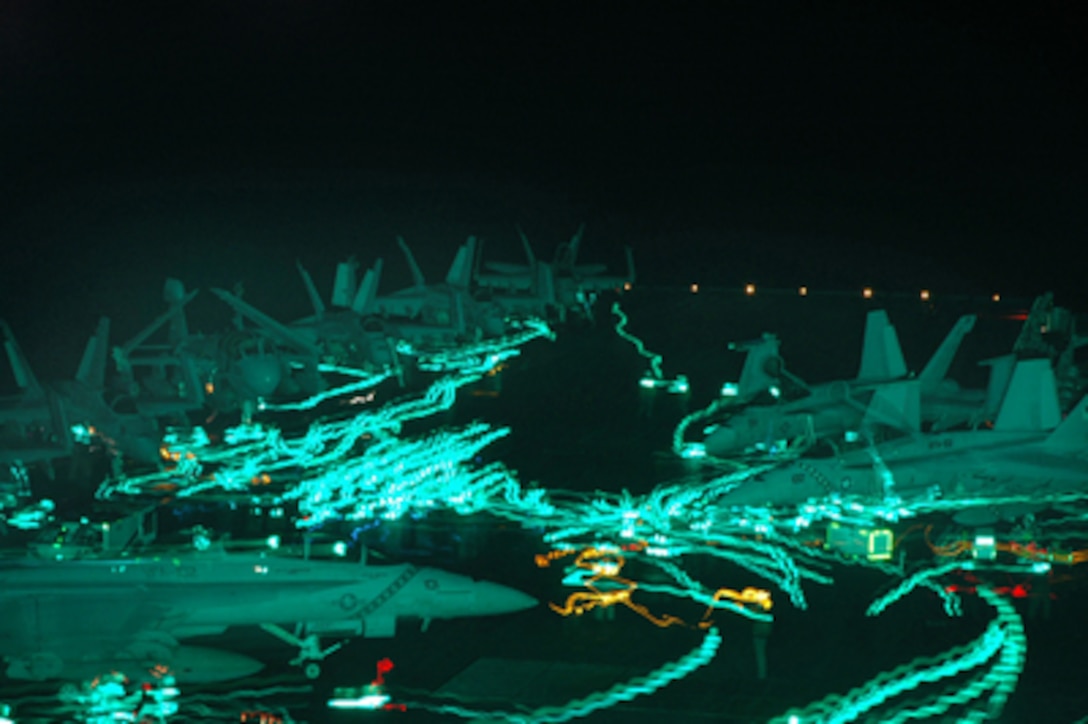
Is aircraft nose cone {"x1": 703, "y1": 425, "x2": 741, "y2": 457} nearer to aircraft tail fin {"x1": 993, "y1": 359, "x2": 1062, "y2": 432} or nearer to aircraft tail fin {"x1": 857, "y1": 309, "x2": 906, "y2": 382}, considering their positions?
aircraft tail fin {"x1": 857, "y1": 309, "x2": 906, "y2": 382}

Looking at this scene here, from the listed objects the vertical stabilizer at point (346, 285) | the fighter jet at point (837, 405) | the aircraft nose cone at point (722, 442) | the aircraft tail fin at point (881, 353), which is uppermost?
the vertical stabilizer at point (346, 285)

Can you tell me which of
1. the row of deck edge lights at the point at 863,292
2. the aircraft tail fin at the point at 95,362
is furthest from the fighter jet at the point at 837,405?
the row of deck edge lights at the point at 863,292

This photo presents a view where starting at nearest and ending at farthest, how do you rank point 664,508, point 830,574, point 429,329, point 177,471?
point 830,574
point 664,508
point 177,471
point 429,329

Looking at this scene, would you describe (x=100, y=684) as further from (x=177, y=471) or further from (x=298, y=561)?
(x=177, y=471)

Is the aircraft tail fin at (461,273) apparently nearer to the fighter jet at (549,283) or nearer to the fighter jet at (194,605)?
the fighter jet at (549,283)

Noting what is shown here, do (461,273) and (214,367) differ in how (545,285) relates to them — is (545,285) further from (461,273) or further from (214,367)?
(214,367)

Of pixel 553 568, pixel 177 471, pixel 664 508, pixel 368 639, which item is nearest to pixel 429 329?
pixel 177 471
